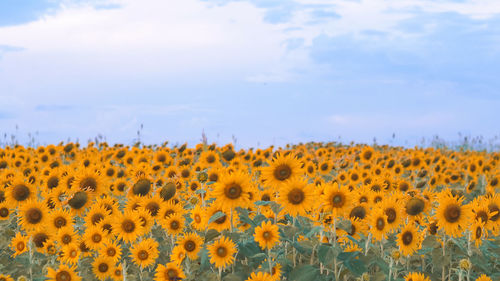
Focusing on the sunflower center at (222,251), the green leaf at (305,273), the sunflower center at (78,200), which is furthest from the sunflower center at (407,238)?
the sunflower center at (78,200)

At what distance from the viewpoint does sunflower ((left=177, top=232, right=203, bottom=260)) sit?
201 inches

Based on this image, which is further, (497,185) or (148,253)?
(497,185)

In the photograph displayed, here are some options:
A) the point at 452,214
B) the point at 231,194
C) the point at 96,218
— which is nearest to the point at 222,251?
the point at 231,194

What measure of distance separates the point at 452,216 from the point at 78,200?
189 inches

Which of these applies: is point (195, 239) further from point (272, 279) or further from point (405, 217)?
point (405, 217)

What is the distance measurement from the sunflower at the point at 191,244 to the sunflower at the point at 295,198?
1.05 m

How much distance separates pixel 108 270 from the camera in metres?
5.46

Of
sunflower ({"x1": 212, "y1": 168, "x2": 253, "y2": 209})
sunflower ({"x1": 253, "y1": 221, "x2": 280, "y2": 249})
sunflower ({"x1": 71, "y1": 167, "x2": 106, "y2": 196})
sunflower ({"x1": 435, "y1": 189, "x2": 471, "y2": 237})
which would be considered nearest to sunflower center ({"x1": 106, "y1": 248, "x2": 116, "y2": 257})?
sunflower ({"x1": 212, "y1": 168, "x2": 253, "y2": 209})

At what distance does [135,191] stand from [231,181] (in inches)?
95.5

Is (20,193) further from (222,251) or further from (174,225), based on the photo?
(222,251)

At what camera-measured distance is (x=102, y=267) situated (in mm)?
5480

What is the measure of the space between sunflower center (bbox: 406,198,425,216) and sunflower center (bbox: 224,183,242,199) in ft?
6.89

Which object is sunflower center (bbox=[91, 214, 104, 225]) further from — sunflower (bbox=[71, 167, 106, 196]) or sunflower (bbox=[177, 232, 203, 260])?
sunflower (bbox=[177, 232, 203, 260])

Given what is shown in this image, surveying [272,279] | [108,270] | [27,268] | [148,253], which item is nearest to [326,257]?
[272,279]
